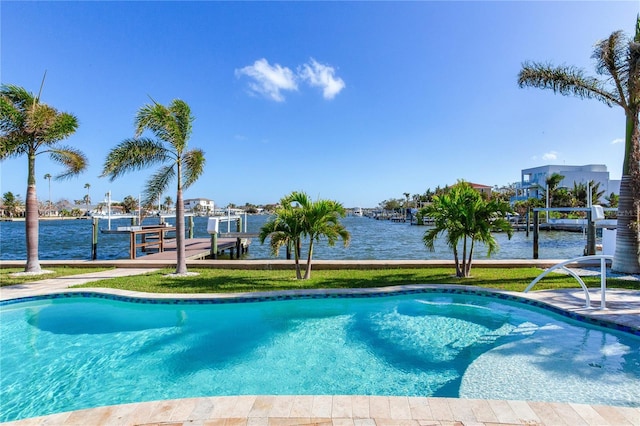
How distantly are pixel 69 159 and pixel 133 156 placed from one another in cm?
332

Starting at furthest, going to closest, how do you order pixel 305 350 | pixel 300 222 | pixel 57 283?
pixel 57 283, pixel 300 222, pixel 305 350

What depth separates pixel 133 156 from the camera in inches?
396

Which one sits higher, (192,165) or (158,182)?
(192,165)

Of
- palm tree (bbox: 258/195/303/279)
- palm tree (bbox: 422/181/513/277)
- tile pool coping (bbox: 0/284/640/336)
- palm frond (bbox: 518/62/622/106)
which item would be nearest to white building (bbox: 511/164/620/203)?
palm frond (bbox: 518/62/622/106)

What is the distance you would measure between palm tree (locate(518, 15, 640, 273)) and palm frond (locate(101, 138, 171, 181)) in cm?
1335

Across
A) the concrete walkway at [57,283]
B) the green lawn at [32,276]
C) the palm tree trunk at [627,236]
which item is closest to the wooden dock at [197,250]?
the green lawn at [32,276]

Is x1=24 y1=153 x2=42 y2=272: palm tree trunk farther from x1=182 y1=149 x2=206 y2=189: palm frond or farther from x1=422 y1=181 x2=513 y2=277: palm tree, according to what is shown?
x1=422 y1=181 x2=513 y2=277: palm tree

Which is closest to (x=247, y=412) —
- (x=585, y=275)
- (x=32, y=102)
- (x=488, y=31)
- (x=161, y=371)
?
(x=161, y=371)

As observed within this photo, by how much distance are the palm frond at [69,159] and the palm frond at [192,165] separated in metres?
4.23

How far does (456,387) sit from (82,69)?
15335 mm

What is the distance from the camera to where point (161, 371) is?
187 inches

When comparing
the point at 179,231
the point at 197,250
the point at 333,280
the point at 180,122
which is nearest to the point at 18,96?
the point at 180,122

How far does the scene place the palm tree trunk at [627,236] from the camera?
9875 mm

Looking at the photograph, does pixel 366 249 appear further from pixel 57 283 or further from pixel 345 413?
pixel 345 413
